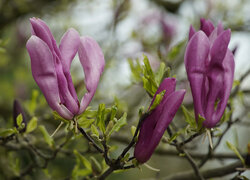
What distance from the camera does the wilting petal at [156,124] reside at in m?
0.79

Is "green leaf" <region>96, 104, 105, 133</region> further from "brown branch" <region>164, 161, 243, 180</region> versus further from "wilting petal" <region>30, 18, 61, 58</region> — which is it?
"brown branch" <region>164, 161, 243, 180</region>

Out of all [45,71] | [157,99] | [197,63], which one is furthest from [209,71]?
[45,71]

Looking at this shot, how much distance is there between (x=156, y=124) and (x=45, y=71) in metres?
0.30

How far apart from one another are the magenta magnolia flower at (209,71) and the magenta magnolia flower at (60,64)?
0.25 m

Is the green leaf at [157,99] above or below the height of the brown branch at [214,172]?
above

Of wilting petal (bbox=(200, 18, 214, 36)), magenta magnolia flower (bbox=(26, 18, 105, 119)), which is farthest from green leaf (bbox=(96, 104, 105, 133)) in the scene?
wilting petal (bbox=(200, 18, 214, 36))

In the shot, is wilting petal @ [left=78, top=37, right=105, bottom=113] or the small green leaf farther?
the small green leaf

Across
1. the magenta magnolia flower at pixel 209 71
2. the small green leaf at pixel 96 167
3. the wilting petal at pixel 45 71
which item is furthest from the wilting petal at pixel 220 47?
the small green leaf at pixel 96 167

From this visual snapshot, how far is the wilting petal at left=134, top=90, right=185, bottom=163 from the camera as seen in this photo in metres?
0.79

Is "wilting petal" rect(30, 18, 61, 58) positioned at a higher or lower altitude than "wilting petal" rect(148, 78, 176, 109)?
higher

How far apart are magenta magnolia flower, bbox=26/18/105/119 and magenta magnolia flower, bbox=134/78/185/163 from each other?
0.17 meters

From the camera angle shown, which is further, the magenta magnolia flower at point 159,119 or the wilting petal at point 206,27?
the wilting petal at point 206,27

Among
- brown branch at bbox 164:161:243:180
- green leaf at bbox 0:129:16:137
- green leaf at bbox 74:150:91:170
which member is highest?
green leaf at bbox 0:129:16:137

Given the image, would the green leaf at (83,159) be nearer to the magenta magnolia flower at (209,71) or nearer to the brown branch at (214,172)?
the brown branch at (214,172)
